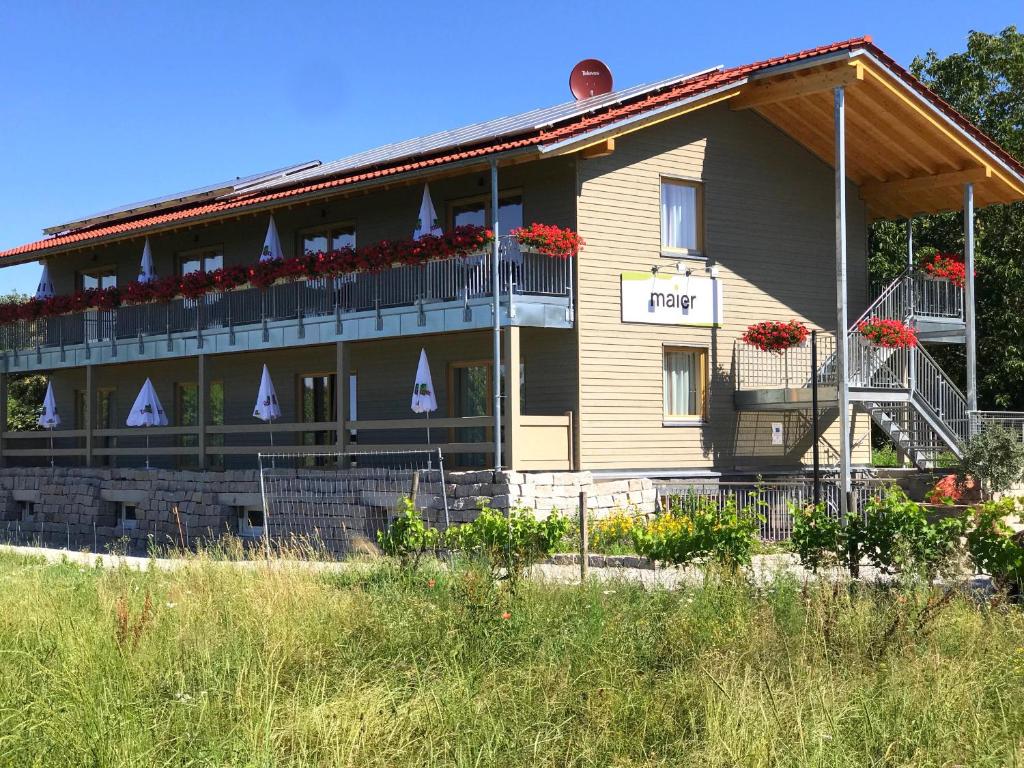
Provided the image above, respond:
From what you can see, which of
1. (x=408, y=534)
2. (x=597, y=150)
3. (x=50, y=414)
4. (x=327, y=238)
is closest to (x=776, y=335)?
(x=597, y=150)

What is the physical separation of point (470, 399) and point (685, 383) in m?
3.96

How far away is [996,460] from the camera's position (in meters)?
21.5

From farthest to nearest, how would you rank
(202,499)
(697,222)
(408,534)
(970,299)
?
(202,499) < (970,299) < (697,222) < (408,534)

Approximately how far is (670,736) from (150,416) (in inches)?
857

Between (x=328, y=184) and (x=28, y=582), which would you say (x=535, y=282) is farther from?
(x=28, y=582)

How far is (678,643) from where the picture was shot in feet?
29.2

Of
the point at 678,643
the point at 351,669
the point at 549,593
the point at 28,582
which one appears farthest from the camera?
the point at 28,582

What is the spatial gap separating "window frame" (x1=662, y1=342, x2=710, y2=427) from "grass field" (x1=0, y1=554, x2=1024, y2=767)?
1264 centimetres

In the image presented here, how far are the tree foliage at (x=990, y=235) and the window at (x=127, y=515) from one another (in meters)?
20.6

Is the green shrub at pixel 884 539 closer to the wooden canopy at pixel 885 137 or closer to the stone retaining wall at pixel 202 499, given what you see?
the stone retaining wall at pixel 202 499

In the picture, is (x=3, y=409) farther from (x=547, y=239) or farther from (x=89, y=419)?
(x=547, y=239)

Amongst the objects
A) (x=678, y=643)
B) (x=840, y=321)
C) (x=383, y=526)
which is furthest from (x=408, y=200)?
(x=678, y=643)

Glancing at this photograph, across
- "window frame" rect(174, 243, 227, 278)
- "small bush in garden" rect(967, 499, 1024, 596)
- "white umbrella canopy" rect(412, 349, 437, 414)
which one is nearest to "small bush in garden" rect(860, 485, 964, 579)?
"small bush in garden" rect(967, 499, 1024, 596)

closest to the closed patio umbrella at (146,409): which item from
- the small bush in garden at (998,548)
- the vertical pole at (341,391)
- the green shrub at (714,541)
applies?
the vertical pole at (341,391)
